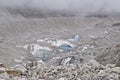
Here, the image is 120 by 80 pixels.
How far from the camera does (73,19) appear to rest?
39.9m

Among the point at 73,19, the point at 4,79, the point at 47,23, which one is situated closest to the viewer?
the point at 4,79

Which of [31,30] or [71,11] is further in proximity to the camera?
[71,11]

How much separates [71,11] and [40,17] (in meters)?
5.66

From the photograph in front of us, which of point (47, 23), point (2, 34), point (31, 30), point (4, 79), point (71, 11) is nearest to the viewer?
point (4, 79)

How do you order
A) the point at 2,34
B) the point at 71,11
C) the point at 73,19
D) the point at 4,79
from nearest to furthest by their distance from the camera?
the point at 4,79
the point at 2,34
the point at 73,19
the point at 71,11

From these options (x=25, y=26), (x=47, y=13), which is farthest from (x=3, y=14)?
(x=47, y=13)

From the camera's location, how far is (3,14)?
112 feet

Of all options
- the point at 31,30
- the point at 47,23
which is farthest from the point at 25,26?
the point at 47,23

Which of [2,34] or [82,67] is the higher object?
[2,34]

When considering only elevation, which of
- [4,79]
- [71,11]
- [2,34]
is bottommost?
[4,79]

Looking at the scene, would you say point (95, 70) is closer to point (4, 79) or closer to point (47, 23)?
point (4, 79)

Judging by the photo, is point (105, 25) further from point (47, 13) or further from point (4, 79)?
point (4, 79)

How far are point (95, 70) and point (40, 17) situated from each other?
32.4 meters

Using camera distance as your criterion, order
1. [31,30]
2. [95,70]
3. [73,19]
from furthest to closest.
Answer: [73,19] < [31,30] < [95,70]
